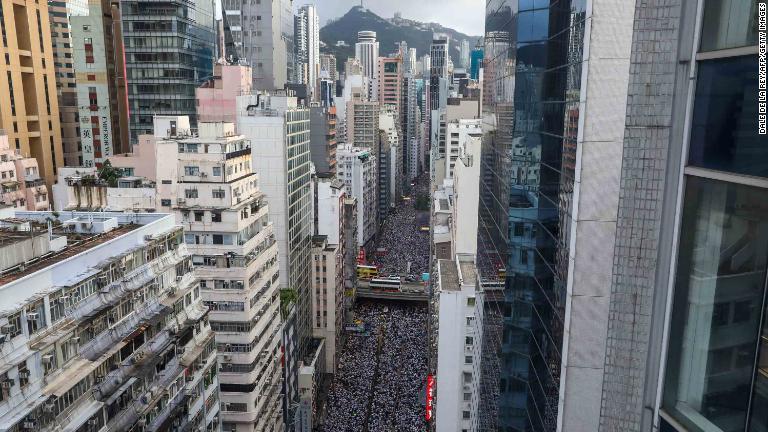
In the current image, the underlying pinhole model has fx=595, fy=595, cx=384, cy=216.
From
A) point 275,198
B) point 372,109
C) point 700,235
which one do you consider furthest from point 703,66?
point 372,109

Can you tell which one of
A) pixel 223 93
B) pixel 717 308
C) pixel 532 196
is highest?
pixel 223 93

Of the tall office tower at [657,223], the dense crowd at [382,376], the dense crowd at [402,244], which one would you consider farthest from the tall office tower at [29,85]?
the dense crowd at [402,244]

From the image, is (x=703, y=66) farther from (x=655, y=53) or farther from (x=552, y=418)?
A: (x=552, y=418)

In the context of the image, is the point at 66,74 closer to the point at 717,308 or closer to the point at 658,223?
the point at 658,223

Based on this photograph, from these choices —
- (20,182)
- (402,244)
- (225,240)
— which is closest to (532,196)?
(225,240)

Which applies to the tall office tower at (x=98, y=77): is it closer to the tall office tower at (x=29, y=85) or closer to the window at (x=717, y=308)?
the tall office tower at (x=29, y=85)

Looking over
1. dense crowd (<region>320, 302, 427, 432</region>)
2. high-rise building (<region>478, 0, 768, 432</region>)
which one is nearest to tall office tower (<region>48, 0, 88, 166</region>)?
dense crowd (<region>320, 302, 427, 432</region>)
